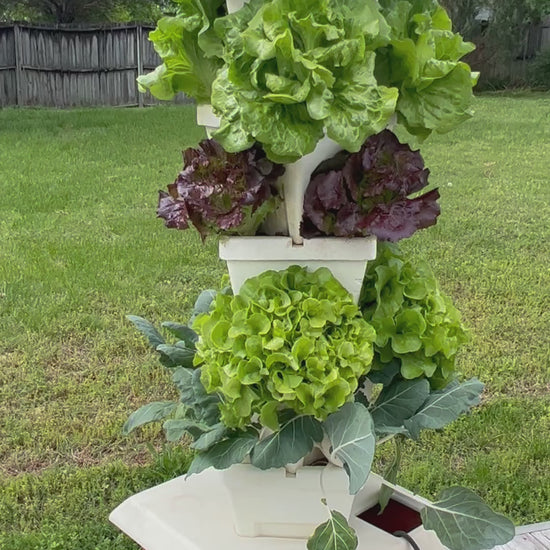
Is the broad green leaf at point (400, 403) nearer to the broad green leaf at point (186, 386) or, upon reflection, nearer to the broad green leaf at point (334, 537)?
the broad green leaf at point (334, 537)

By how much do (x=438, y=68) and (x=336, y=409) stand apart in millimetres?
524

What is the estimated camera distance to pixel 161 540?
1.29 meters

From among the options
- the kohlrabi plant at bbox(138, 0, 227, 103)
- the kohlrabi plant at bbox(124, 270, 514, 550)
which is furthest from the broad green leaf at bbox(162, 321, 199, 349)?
the kohlrabi plant at bbox(138, 0, 227, 103)

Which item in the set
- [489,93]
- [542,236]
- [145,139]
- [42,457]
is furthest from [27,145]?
[489,93]

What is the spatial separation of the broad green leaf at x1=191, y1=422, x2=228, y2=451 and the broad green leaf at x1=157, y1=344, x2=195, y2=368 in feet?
0.67

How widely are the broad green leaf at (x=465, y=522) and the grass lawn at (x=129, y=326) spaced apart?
1.13 m

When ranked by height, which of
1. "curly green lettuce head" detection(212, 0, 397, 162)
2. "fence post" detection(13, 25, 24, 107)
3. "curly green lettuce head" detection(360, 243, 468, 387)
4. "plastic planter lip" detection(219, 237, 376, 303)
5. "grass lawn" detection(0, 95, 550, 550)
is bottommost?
Result: "grass lawn" detection(0, 95, 550, 550)

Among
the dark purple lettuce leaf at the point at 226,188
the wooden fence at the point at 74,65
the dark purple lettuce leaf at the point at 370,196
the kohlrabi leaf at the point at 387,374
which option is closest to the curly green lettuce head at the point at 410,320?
the kohlrabi leaf at the point at 387,374

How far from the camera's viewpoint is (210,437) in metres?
1.21

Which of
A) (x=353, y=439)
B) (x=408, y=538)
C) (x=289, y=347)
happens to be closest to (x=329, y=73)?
(x=289, y=347)

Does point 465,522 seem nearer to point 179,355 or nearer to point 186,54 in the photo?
point 179,355

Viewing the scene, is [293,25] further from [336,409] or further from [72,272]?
[72,272]

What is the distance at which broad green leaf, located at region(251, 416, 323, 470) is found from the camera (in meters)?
1.15

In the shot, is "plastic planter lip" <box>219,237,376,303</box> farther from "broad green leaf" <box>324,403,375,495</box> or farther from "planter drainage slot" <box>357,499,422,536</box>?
"planter drainage slot" <box>357,499,422,536</box>
